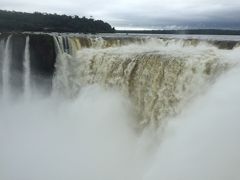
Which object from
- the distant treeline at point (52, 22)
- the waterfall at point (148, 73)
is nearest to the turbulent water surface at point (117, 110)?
the waterfall at point (148, 73)

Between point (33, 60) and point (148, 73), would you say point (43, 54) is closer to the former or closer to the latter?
point (33, 60)

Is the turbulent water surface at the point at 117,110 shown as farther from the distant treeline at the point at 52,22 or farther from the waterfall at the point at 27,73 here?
the distant treeline at the point at 52,22

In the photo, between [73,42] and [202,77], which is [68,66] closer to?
[73,42]

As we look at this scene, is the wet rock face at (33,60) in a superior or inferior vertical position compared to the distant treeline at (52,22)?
inferior

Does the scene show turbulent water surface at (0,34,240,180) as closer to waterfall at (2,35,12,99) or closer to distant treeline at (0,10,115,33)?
waterfall at (2,35,12,99)

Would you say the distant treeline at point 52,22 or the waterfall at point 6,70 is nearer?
the waterfall at point 6,70

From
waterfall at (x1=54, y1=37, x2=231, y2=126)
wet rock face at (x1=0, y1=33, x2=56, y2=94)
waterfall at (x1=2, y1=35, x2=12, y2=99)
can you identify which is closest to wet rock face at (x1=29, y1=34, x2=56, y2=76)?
wet rock face at (x1=0, y1=33, x2=56, y2=94)
